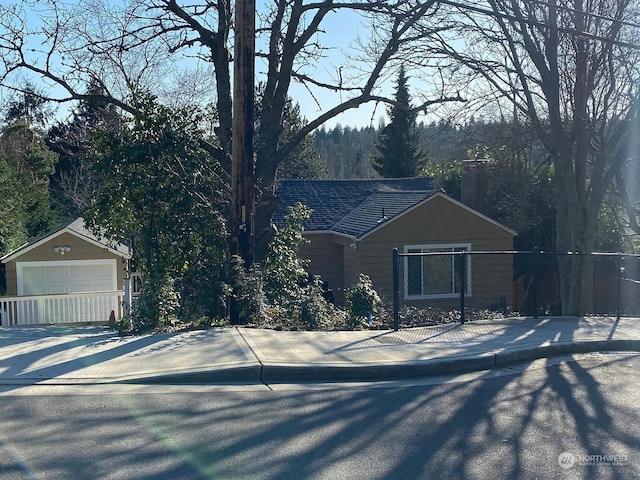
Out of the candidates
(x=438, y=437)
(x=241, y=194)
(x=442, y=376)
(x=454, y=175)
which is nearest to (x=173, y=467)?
(x=438, y=437)

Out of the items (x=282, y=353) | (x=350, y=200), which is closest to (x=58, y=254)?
(x=350, y=200)

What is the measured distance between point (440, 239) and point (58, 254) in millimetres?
11199

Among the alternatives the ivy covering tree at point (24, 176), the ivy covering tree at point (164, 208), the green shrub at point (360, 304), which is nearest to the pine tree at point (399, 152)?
the ivy covering tree at point (24, 176)

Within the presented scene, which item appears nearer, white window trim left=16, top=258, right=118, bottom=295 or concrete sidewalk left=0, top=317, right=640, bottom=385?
concrete sidewalk left=0, top=317, right=640, bottom=385

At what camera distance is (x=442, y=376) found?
25.9 feet

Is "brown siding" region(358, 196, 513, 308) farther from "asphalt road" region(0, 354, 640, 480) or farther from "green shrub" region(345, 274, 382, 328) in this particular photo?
"asphalt road" region(0, 354, 640, 480)

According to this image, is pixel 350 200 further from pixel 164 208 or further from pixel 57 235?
pixel 164 208

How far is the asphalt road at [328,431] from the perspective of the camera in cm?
504

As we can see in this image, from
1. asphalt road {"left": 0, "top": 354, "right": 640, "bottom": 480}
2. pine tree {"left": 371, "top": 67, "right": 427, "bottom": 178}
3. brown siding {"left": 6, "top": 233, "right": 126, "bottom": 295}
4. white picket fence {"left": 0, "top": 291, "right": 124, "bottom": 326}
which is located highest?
pine tree {"left": 371, "top": 67, "right": 427, "bottom": 178}

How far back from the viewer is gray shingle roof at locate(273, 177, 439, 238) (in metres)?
21.5

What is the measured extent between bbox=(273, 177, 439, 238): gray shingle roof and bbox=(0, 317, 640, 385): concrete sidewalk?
1070 cm

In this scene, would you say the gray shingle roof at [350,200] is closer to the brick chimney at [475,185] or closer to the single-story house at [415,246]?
the single-story house at [415,246]

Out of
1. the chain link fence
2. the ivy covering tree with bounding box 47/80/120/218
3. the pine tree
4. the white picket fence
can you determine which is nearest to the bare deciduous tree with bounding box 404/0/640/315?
the chain link fence

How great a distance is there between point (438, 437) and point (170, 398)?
259cm
